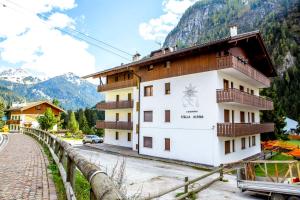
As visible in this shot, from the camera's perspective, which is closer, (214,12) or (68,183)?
(68,183)

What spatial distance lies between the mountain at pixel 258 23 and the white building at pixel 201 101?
56056mm

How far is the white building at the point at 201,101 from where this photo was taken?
23.0 m

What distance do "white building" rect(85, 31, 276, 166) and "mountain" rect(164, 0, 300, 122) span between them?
7999 millimetres

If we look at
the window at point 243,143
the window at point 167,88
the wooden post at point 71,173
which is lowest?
the window at point 243,143

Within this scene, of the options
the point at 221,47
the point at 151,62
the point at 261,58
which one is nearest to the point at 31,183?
the point at 221,47

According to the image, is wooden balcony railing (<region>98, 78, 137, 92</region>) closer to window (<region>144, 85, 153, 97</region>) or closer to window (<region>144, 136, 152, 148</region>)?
window (<region>144, 85, 153, 97</region>)

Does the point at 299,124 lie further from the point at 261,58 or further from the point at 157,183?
the point at 157,183

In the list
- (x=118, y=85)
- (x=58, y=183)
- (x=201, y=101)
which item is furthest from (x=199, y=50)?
(x=58, y=183)

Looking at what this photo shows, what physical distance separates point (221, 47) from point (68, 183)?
2010 centimetres

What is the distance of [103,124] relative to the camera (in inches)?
1506

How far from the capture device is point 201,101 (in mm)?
24219

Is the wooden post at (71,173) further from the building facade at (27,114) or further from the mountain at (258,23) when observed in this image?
the mountain at (258,23)

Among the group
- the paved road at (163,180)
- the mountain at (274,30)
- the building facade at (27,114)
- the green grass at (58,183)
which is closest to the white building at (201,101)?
the paved road at (163,180)

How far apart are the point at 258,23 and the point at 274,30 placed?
78.5ft
